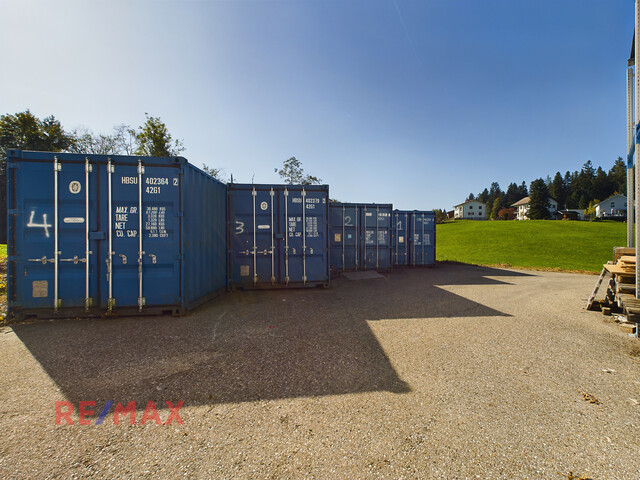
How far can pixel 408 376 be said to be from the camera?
380 centimetres

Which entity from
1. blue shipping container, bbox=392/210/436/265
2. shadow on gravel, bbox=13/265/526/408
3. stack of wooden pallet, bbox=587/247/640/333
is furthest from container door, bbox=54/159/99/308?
blue shipping container, bbox=392/210/436/265

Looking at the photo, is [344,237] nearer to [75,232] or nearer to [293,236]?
[293,236]

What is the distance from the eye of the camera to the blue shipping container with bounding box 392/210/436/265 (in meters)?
16.0

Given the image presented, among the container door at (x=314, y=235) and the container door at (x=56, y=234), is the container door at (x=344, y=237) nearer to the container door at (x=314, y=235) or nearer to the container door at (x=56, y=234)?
the container door at (x=314, y=235)

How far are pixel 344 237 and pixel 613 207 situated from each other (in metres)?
104

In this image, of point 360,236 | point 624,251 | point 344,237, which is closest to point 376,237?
point 360,236

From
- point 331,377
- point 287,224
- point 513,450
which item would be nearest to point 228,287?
point 287,224

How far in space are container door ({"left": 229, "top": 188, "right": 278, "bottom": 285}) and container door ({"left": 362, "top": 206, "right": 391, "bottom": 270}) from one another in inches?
254

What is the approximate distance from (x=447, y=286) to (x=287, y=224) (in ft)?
23.5

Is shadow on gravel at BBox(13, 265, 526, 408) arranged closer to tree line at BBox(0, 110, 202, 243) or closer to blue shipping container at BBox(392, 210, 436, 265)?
blue shipping container at BBox(392, 210, 436, 265)

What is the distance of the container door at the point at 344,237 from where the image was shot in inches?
531

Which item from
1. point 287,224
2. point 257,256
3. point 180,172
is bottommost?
point 257,256

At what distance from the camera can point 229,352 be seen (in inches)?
177

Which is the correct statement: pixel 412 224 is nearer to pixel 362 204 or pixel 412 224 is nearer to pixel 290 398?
pixel 362 204
